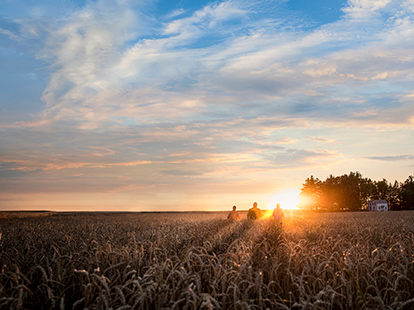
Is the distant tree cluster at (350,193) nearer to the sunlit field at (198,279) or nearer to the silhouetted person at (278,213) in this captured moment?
the silhouetted person at (278,213)

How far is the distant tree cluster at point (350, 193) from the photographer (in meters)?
94.6

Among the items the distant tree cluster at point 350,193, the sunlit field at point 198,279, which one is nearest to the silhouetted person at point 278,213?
the sunlit field at point 198,279

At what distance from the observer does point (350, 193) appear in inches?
3706

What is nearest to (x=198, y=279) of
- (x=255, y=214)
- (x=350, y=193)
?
(x=255, y=214)

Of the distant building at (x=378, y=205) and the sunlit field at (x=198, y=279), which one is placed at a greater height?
the sunlit field at (x=198, y=279)

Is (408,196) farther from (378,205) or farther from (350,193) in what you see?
(350,193)

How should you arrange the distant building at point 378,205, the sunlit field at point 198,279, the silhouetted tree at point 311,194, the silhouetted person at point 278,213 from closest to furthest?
the sunlit field at point 198,279, the silhouetted person at point 278,213, the distant building at point 378,205, the silhouetted tree at point 311,194

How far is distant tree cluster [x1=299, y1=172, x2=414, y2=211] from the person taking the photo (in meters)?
94.6

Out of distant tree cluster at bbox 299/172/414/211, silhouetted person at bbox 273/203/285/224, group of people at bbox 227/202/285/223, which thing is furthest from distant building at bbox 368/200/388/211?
silhouetted person at bbox 273/203/285/224

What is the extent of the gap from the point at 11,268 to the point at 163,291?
303 centimetres

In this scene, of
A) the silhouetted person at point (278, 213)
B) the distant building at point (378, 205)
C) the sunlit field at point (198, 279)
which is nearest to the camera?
the sunlit field at point (198, 279)

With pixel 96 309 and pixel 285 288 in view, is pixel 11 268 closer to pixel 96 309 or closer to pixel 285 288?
pixel 96 309

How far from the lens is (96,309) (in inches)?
128

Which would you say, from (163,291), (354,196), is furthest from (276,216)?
(354,196)
